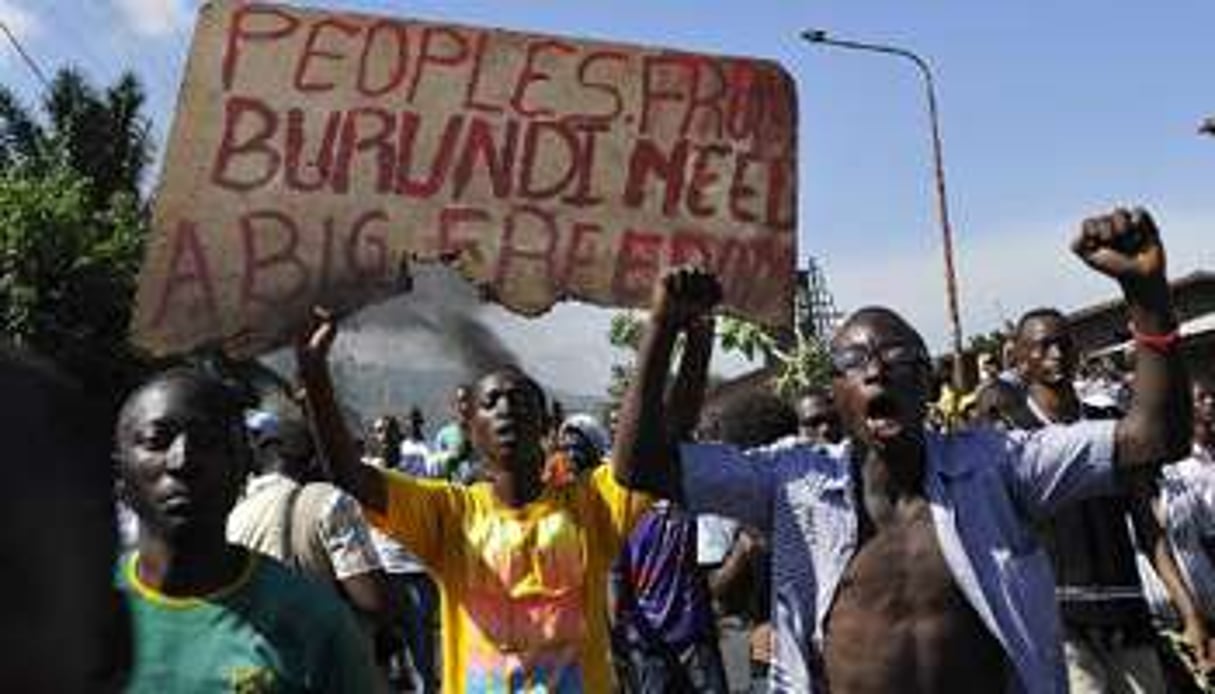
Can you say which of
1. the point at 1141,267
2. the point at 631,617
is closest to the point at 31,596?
the point at 1141,267

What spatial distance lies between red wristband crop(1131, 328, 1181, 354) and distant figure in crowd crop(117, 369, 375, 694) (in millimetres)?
1605

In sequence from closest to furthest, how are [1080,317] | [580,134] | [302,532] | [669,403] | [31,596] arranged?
[31,596]
[669,403]
[580,134]
[302,532]
[1080,317]

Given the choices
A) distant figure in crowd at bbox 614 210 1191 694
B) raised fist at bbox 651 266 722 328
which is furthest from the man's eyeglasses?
raised fist at bbox 651 266 722 328

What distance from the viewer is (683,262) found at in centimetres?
492

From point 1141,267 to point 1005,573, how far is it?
651mm

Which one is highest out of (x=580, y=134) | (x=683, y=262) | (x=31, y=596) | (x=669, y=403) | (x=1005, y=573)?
(x=580, y=134)

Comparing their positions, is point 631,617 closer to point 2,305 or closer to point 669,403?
point 669,403

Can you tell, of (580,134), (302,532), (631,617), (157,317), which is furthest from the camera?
(631,617)

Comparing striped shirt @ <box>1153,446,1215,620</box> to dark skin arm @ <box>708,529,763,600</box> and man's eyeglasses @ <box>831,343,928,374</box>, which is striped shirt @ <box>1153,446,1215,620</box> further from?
man's eyeglasses @ <box>831,343,928,374</box>

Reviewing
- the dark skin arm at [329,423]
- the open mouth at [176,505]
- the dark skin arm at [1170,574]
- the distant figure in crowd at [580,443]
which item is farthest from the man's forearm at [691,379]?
the distant figure in crowd at [580,443]

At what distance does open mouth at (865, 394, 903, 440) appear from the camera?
13.0ft

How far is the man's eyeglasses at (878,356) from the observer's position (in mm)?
3986

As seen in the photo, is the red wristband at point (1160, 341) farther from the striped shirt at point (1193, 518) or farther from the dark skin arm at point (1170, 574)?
the striped shirt at point (1193, 518)

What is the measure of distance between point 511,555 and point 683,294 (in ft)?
3.60
